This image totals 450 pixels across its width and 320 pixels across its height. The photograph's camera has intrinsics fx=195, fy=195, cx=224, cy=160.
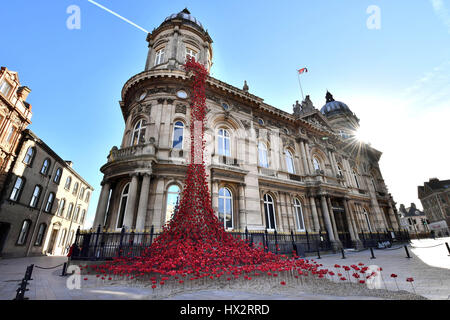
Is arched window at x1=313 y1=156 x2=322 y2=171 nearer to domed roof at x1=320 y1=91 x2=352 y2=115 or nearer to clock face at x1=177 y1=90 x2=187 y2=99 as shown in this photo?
clock face at x1=177 y1=90 x2=187 y2=99

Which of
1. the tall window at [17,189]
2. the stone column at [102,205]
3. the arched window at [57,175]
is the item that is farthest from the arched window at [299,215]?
the arched window at [57,175]

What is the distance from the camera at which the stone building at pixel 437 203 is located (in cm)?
5336

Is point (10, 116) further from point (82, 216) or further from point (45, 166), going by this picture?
point (82, 216)

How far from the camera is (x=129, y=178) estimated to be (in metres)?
12.8

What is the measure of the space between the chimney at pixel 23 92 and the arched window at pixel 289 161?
27758 millimetres

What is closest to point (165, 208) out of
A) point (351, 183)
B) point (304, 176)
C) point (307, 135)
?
point (304, 176)

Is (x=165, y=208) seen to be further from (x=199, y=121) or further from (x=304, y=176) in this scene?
(x=304, y=176)

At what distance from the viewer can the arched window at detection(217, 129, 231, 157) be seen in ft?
52.5

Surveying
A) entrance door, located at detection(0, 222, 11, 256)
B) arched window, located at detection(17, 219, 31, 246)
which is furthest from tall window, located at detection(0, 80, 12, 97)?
arched window, located at detection(17, 219, 31, 246)

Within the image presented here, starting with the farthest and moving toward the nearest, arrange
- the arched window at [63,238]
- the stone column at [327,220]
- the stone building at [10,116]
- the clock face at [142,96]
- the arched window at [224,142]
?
1. the arched window at [63,238]
2. the stone building at [10,116]
3. the stone column at [327,220]
4. the arched window at [224,142]
5. the clock face at [142,96]

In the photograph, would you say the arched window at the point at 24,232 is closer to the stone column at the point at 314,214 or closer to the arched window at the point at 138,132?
the arched window at the point at 138,132

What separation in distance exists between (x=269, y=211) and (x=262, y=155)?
5034 millimetres

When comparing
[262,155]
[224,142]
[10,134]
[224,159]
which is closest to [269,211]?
[262,155]
